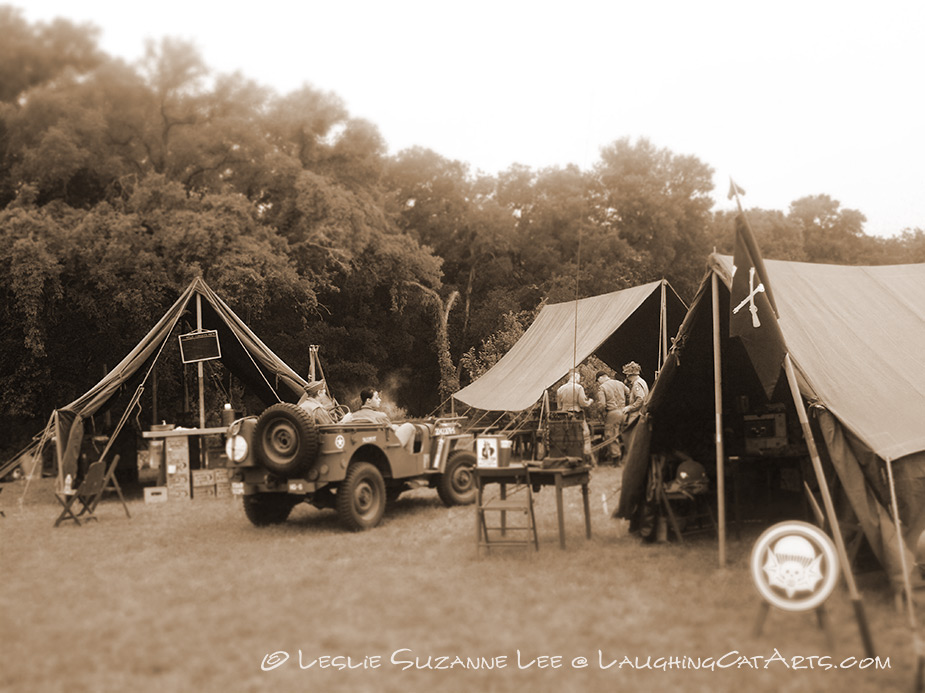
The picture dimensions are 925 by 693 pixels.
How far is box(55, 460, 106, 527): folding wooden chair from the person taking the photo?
30.0 feet

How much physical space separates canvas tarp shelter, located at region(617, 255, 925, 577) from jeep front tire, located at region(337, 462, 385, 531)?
8.39ft

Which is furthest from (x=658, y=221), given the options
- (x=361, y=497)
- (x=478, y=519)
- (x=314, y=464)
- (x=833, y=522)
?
(x=833, y=522)

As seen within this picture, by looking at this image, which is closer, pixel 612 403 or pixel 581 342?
pixel 581 342

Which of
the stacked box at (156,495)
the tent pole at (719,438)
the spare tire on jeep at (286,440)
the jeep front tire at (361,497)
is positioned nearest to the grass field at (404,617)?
the tent pole at (719,438)

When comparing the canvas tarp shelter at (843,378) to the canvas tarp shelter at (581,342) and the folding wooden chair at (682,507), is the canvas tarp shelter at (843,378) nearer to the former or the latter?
the folding wooden chair at (682,507)

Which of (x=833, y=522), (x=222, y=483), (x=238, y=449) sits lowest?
(x=833, y=522)

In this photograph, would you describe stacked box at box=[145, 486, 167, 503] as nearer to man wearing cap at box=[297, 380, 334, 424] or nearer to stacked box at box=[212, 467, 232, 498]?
stacked box at box=[212, 467, 232, 498]

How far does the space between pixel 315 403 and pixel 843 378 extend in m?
6.03

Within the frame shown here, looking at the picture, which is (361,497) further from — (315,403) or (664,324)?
(664,324)

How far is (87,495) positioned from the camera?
30.5 feet

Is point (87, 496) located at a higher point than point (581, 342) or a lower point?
lower

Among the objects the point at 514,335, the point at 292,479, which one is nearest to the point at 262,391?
the point at 292,479

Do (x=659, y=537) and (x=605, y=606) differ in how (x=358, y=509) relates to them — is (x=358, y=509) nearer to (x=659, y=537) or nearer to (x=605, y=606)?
(x=659, y=537)

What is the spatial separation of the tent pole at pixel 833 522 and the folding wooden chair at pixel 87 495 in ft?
24.5
